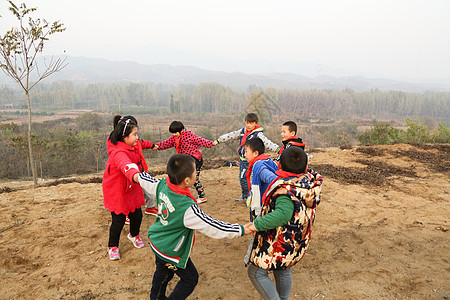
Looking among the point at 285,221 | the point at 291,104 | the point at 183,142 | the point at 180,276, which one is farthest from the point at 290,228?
the point at 291,104

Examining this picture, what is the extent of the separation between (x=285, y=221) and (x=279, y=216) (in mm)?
68

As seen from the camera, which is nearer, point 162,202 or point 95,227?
point 162,202

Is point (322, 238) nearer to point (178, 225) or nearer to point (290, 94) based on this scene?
point (178, 225)

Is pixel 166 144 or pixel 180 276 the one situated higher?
pixel 166 144

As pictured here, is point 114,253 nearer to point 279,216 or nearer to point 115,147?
point 115,147

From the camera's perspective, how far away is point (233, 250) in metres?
3.90

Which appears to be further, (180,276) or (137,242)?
(137,242)

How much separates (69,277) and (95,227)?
4.48 feet

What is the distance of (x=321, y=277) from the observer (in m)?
3.31

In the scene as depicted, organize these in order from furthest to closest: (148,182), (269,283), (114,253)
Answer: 1. (114,253)
2. (148,182)
3. (269,283)

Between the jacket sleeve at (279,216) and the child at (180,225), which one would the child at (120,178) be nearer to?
the child at (180,225)

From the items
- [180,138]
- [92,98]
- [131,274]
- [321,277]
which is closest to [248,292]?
[321,277]

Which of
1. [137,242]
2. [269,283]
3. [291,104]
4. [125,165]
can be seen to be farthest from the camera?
[291,104]

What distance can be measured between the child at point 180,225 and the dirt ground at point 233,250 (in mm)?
975
